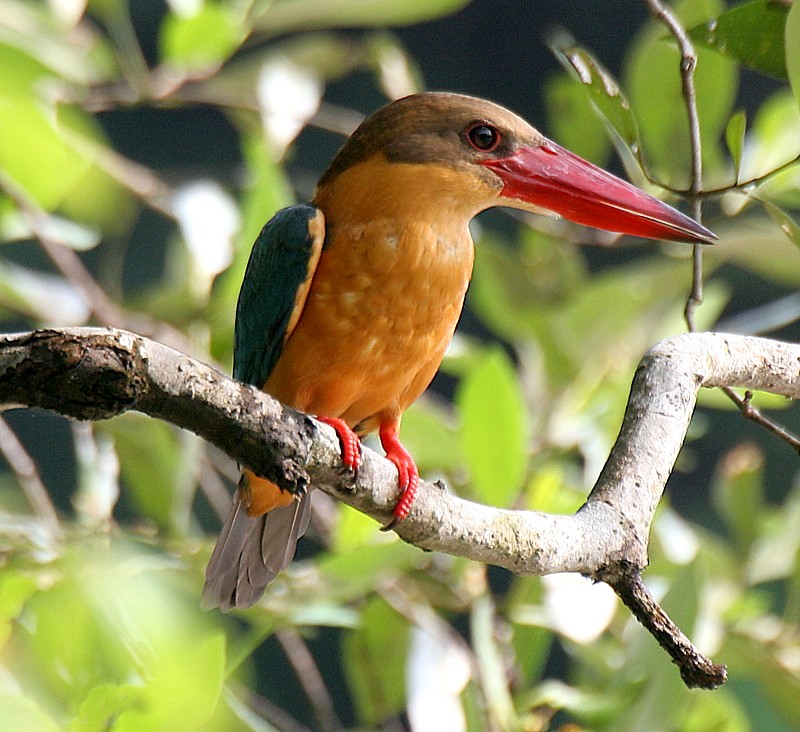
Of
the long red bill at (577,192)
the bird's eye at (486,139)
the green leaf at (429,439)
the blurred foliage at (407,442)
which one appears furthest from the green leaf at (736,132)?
the green leaf at (429,439)

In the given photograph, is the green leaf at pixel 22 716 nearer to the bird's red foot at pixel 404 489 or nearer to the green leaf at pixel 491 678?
the bird's red foot at pixel 404 489

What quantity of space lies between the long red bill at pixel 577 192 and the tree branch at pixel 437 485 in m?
0.18

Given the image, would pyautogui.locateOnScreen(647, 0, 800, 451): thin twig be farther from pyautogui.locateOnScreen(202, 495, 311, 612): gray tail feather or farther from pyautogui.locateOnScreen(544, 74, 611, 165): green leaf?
pyautogui.locateOnScreen(544, 74, 611, 165): green leaf

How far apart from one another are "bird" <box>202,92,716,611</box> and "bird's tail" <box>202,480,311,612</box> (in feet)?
0.43

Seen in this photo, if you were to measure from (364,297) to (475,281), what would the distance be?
95 centimetres

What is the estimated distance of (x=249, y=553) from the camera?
174cm

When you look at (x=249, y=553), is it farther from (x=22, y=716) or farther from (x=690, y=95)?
(x=690, y=95)

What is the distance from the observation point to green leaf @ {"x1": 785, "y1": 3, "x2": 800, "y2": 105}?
110cm

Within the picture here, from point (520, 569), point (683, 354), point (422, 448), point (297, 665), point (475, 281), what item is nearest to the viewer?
point (520, 569)

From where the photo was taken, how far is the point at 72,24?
249 centimetres

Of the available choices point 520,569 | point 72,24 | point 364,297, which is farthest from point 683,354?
point 72,24

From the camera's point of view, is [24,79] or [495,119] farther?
[495,119]

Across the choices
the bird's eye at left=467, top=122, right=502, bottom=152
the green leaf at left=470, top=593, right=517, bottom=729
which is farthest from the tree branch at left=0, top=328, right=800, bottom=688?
the green leaf at left=470, top=593, right=517, bottom=729

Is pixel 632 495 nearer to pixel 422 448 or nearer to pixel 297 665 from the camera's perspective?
pixel 422 448
